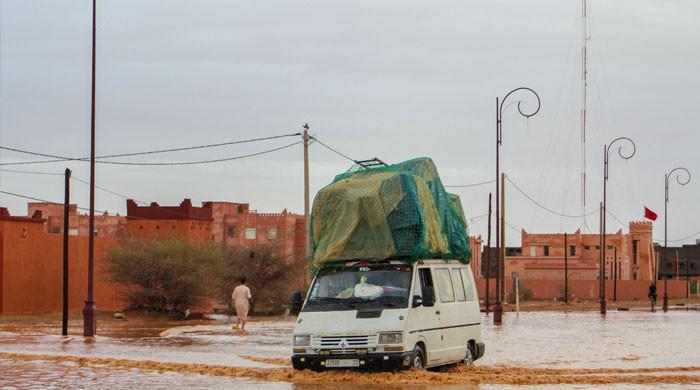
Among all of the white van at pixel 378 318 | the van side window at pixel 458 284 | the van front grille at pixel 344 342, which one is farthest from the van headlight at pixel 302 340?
the van side window at pixel 458 284

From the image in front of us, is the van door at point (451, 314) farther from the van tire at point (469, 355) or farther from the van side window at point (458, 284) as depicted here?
the van tire at point (469, 355)

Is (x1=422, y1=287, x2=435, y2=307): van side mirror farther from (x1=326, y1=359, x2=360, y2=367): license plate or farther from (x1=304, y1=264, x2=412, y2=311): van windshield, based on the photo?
(x1=326, y1=359, x2=360, y2=367): license plate

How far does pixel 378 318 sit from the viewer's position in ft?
62.5

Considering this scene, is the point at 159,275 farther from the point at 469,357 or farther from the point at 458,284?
the point at 458,284

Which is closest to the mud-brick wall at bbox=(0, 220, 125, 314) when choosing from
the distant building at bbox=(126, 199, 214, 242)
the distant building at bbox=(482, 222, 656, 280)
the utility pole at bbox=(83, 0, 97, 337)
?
the distant building at bbox=(126, 199, 214, 242)

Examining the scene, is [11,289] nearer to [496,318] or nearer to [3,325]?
[3,325]

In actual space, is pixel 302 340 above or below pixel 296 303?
below

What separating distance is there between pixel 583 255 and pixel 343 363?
115968 mm

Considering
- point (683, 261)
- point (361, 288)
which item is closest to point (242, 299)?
point (361, 288)

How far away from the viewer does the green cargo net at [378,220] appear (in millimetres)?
20062

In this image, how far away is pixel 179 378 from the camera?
19.8 m

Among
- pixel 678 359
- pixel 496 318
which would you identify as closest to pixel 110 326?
pixel 496 318

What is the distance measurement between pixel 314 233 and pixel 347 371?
294cm

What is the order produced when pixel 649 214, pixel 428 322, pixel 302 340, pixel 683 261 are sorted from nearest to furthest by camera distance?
pixel 302 340
pixel 428 322
pixel 649 214
pixel 683 261
